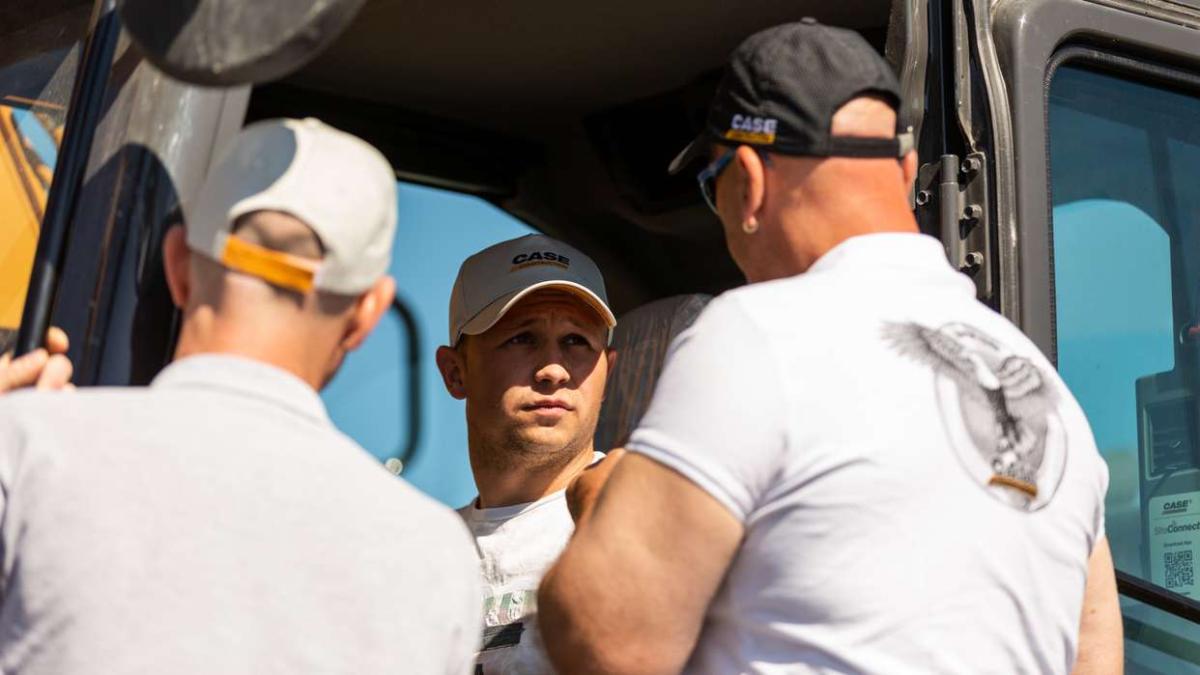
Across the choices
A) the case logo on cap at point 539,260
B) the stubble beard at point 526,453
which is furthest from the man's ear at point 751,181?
the case logo on cap at point 539,260

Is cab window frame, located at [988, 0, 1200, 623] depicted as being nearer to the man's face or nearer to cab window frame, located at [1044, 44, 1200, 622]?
cab window frame, located at [1044, 44, 1200, 622]

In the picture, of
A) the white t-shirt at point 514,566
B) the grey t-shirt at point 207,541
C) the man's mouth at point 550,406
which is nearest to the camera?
the grey t-shirt at point 207,541

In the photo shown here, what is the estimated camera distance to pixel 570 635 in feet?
5.29

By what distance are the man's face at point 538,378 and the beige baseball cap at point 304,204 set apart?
144cm

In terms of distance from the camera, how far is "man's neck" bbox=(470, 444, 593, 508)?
289 cm

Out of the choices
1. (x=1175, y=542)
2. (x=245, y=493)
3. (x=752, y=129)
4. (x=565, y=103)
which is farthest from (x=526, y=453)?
(x=245, y=493)

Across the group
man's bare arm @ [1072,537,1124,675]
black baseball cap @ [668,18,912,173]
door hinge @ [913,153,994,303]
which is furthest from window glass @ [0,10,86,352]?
man's bare arm @ [1072,537,1124,675]

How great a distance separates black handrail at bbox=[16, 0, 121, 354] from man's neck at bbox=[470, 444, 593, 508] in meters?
1.29

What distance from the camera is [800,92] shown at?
1.77m

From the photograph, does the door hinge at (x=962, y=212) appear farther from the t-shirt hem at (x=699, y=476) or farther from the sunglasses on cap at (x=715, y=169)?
the t-shirt hem at (x=699, y=476)

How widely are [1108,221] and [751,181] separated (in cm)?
84

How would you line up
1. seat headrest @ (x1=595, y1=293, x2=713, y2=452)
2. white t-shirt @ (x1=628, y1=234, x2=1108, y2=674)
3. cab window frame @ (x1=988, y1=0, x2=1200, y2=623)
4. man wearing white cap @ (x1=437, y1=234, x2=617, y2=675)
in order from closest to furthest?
1. white t-shirt @ (x1=628, y1=234, x2=1108, y2=674)
2. cab window frame @ (x1=988, y1=0, x2=1200, y2=623)
3. man wearing white cap @ (x1=437, y1=234, x2=617, y2=675)
4. seat headrest @ (x1=595, y1=293, x2=713, y2=452)

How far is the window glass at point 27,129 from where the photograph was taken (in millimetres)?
1737

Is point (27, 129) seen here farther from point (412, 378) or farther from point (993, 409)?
point (412, 378)
